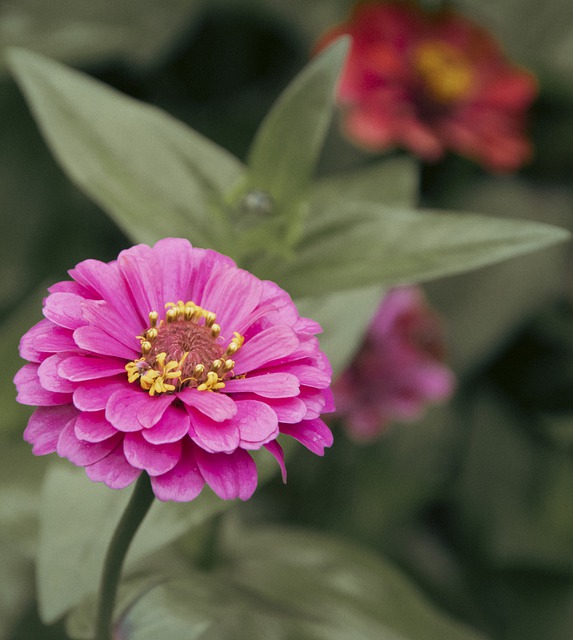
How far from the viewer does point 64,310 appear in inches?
11.3

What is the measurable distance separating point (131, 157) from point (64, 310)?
0.75 ft

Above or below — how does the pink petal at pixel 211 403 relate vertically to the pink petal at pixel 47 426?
above

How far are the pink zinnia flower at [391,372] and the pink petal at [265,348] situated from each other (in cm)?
34

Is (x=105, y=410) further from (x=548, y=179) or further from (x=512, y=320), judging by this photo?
(x=548, y=179)

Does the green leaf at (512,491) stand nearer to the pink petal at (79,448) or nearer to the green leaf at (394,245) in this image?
the green leaf at (394,245)

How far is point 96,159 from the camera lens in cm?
48

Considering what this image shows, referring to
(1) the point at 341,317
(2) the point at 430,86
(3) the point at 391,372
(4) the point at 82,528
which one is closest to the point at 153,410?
(4) the point at 82,528

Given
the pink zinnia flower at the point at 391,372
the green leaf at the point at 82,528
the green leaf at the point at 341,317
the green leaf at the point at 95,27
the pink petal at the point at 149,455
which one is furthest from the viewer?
the green leaf at the point at 95,27

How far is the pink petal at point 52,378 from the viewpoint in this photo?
0.90 ft

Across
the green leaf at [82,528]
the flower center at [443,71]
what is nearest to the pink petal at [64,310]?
the green leaf at [82,528]

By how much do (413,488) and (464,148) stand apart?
0.28 metres

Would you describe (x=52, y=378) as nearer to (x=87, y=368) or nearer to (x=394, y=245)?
(x=87, y=368)

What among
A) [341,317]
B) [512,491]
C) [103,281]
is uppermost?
[103,281]

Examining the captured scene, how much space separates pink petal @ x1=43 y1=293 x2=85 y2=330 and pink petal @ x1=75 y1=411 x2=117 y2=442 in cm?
3
